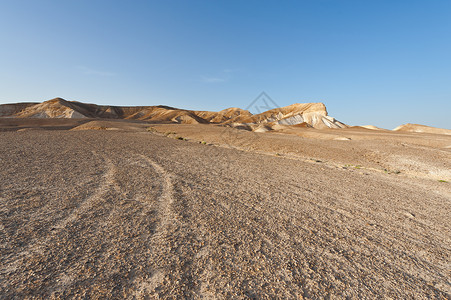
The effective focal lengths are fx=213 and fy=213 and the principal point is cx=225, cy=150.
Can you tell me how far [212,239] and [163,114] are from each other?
391 feet

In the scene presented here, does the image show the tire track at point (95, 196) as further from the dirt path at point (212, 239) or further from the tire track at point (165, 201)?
the tire track at point (165, 201)

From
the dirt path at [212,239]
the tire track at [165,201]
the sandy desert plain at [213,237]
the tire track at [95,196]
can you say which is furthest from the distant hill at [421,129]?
the tire track at [95,196]

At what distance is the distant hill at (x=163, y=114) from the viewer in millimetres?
73562

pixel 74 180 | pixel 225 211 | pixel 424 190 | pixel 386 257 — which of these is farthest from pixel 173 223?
pixel 424 190

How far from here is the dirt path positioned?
96.2 inches

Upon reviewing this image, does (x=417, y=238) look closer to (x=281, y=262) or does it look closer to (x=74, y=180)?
(x=281, y=262)

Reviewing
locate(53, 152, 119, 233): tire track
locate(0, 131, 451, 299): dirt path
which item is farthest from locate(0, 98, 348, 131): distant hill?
locate(0, 131, 451, 299): dirt path

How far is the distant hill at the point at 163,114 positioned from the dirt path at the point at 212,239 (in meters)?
52.3

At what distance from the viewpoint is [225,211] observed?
4508 millimetres

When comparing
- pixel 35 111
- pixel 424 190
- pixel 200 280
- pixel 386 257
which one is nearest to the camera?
pixel 200 280

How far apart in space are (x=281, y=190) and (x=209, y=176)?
2.50 meters

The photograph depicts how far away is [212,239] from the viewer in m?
3.37

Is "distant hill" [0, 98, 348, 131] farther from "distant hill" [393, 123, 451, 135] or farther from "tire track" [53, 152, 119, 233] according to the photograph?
"tire track" [53, 152, 119, 233]

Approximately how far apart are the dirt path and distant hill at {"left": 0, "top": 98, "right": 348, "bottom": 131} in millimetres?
52337
